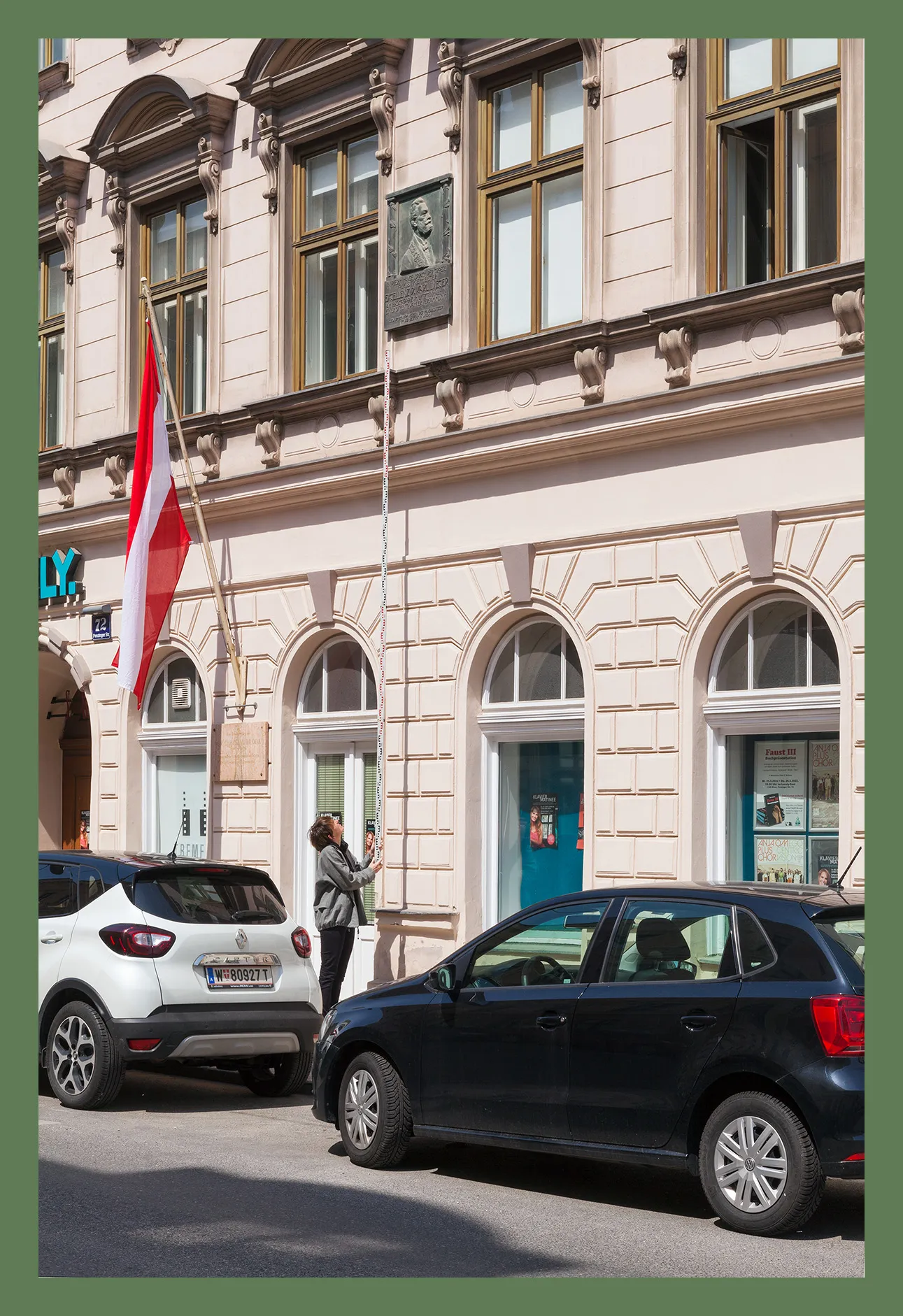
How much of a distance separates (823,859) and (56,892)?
5645 mm

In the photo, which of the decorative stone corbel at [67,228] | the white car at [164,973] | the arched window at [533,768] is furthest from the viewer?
the decorative stone corbel at [67,228]

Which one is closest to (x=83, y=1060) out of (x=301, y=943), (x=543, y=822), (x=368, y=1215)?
(x=301, y=943)

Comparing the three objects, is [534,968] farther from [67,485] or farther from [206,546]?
[67,485]

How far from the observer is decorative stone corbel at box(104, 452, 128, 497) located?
20047 mm

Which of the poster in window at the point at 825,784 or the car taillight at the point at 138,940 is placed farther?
the poster in window at the point at 825,784

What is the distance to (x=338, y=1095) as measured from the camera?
10.2m

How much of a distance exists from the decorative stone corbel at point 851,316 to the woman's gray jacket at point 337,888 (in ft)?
18.0

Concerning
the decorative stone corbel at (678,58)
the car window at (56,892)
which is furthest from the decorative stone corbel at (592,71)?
the car window at (56,892)

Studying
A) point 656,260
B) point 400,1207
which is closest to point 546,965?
point 400,1207

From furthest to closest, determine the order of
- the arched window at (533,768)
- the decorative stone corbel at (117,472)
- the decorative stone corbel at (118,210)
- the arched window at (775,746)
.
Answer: the decorative stone corbel at (118,210), the decorative stone corbel at (117,472), the arched window at (533,768), the arched window at (775,746)

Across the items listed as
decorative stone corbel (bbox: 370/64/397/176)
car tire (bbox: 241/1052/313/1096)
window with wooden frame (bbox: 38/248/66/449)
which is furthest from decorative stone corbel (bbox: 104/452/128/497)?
car tire (bbox: 241/1052/313/1096)

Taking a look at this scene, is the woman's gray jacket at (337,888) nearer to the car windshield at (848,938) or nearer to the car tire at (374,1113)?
the car tire at (374,1113)

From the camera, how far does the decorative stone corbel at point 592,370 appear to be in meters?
15.1

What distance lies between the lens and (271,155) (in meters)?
18.2
